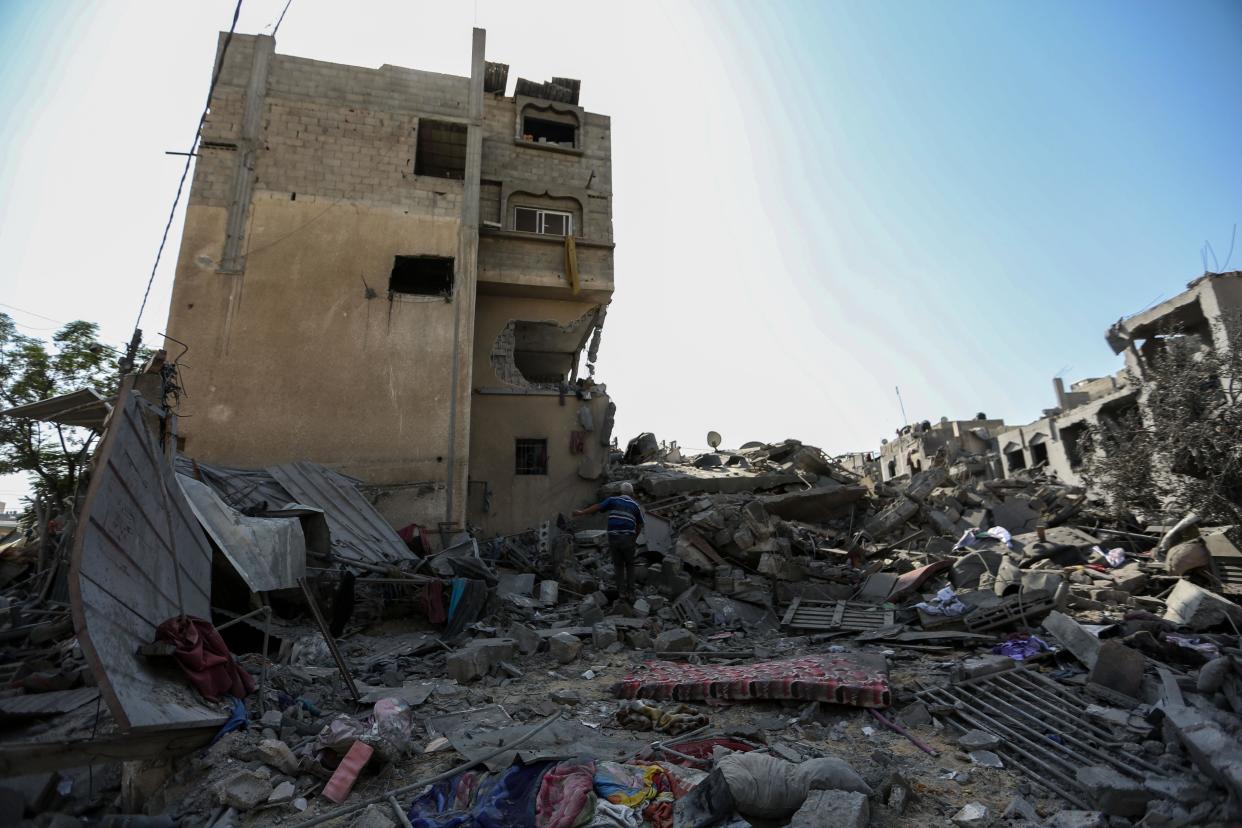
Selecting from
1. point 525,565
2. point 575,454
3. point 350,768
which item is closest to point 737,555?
point 525,565

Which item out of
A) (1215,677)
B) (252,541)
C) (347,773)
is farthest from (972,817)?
(252,541)

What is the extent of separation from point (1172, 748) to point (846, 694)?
187 cm

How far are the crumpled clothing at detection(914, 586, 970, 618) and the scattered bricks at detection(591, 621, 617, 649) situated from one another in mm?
3874

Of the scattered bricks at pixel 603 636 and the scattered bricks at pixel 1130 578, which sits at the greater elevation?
the scattered bricks at pixel 1130 578

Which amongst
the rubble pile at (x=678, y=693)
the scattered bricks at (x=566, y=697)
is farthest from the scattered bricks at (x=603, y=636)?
the scattered bricks at (x=566, y=697)

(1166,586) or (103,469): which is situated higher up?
(103,469)

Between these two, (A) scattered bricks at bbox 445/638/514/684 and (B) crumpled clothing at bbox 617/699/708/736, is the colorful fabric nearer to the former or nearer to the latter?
(B) crumpled clothing at bbox 617/699/708/736

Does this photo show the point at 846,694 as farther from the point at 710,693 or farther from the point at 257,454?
the point at 257,454

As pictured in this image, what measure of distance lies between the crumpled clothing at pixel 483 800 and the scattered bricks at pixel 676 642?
11.4 ft

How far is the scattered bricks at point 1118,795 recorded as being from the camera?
2934 millimetres

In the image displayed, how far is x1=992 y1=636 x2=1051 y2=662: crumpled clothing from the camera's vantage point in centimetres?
567

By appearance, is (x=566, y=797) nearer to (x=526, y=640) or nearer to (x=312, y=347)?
(x=526, y=640)

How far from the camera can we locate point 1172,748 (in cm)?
351

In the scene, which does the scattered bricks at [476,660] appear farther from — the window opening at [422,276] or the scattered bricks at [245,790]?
the window opening at [422,276]
